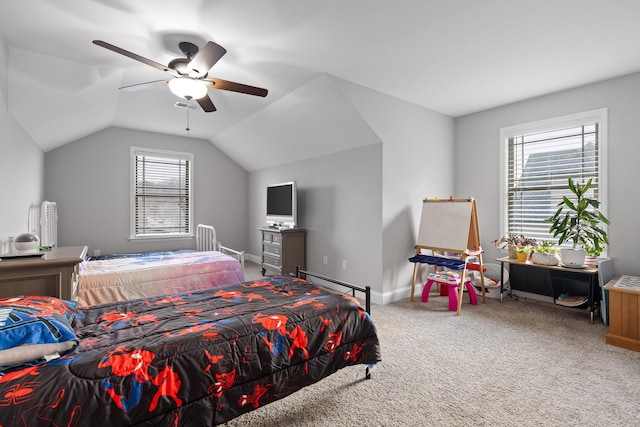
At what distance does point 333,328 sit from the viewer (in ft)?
6.23

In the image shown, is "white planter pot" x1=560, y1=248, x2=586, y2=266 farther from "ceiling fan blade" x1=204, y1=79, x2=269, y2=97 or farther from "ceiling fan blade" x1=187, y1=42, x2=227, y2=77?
"ceiling fan blade" x1=187, y1=42, x2=227, y2=77

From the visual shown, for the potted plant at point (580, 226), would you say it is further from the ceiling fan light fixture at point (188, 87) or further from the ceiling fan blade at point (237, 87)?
the ceiling fan light fixture at point (188, 87)

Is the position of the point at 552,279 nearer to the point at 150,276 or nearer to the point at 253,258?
the point at 150,276

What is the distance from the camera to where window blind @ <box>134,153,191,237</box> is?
5652mm

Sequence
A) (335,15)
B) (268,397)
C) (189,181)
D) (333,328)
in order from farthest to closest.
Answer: (189,181), (335,15), (333,328), (268,397)

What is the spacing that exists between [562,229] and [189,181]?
5940 mm

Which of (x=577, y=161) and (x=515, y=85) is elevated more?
(x=515, y=85)

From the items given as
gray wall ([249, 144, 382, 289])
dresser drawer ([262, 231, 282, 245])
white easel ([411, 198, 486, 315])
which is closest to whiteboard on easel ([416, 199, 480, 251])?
white easel ([411, 198, 486, 315])

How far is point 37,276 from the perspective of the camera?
221cm

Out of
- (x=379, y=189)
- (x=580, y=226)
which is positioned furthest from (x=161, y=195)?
(x=580, y=226)

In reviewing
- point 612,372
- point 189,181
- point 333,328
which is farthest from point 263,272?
point 612,372

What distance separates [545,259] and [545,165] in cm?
128

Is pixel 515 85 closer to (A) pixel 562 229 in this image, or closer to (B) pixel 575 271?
(A) pixel 562 229

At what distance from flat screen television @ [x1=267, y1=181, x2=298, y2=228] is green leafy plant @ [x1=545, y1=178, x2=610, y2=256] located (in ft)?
11.2
